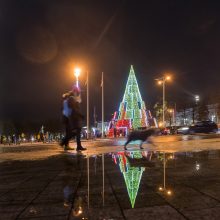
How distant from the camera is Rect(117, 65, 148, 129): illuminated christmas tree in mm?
49219

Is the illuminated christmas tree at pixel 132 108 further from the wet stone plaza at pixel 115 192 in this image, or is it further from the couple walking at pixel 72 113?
the wet stone plaza at pixel 115 192

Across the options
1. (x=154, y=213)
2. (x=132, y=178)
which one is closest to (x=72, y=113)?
(x=132, y=178)

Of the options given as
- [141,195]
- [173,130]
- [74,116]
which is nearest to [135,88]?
[173,130]

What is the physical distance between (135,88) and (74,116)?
38.6m

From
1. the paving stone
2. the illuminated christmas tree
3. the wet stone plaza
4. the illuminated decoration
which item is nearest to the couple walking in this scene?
the illuminated decoration

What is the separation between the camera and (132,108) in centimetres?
5028

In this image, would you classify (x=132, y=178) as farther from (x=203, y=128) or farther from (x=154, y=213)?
(x=203, y=128)

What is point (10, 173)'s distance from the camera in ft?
22.9

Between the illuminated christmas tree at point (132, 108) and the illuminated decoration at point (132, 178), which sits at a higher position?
the illuminated christmas tree at point (132, 108)

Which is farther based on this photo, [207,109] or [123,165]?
[207,109]

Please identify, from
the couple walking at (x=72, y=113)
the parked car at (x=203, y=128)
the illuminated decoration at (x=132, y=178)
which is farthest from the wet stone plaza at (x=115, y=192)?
the parked car at (x=203, y=128)

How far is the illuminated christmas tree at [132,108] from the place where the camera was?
49.2 meters

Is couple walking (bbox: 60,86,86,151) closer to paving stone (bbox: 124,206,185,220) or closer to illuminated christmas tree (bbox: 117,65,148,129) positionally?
paving stone (bbox: 124,206,185,220)

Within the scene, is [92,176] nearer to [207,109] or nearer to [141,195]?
[141,195]
